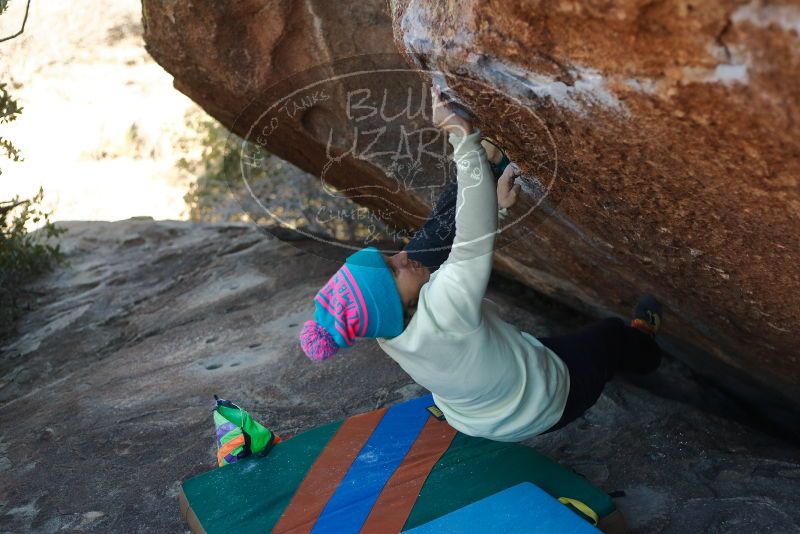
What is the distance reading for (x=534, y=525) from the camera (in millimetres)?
2291

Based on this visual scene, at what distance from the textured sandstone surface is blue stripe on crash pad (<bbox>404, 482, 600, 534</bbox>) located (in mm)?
378

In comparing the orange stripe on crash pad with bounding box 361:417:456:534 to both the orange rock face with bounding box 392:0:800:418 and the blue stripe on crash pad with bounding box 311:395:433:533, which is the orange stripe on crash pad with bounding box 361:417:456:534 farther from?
the orange rock face with bounding box 392:0:800:418

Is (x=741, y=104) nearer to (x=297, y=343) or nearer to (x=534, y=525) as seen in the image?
(x=534, y=525)

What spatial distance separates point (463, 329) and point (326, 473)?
0.85 metres

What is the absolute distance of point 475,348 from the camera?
2305 mm

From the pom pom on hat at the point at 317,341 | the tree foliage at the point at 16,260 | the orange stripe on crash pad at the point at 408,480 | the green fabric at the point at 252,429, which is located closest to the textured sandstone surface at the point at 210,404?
the tree foliage at the point at 16,260

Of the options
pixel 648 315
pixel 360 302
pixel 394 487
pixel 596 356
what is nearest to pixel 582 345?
pixel 596 356

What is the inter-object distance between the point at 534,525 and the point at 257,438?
3.50ft

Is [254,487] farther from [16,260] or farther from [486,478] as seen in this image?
[16,260]

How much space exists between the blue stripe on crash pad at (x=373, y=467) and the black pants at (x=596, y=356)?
546 millimetres

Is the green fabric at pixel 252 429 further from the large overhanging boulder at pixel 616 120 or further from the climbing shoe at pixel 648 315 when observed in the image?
the climbing shoe at pixel 648 315

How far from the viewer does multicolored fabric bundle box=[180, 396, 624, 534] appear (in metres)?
2.40

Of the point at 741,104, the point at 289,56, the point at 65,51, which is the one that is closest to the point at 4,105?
the point at 289,56

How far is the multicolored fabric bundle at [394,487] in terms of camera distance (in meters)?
2.40
